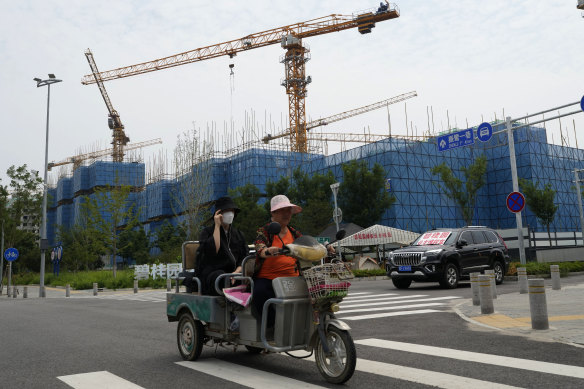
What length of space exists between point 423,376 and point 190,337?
270 centimetres

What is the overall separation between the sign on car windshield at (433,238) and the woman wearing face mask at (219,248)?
36.2 feet

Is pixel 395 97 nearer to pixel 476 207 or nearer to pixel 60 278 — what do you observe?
pixel 476 207

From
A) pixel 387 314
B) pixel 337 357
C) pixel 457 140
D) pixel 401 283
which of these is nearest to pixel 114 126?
pixel 457 140

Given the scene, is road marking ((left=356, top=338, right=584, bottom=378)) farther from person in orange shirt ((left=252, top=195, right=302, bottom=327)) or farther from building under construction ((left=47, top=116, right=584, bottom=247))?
building under construction ((left=47, top=116, right=584, bottom=247))

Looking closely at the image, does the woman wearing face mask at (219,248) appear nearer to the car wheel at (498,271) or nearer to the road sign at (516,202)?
the road sign at (516,202)

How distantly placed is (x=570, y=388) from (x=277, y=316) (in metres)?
2.57

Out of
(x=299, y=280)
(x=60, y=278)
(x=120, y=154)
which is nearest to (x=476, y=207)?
(x=60, y=278)

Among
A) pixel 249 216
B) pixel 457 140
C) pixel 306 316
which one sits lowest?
pixel 306 316

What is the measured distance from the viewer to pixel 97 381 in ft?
16.8

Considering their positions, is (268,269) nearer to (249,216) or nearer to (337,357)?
(337,357)

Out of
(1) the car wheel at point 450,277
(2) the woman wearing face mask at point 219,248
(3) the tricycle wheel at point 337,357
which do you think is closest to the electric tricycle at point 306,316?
(3) the tricycle wheel at point 337,357

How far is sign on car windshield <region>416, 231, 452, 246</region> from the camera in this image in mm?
15977

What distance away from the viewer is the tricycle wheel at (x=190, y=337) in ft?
19.6

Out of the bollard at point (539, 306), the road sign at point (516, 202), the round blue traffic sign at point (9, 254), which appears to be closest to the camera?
the bollard at point (539, 306)
